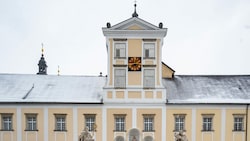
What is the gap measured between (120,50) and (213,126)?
9.71 metres

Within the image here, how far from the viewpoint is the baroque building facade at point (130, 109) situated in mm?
19344

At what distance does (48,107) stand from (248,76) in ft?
59.5

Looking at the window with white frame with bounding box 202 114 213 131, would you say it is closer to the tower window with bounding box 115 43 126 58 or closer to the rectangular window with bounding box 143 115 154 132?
the rectangular window with bounding box 143 115 154 132

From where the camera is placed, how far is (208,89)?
21141 mm

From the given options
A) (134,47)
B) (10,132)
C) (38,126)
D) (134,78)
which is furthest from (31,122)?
(134,47)

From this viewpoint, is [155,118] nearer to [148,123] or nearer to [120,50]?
[148,123]

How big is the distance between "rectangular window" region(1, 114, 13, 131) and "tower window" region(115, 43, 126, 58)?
9912mm

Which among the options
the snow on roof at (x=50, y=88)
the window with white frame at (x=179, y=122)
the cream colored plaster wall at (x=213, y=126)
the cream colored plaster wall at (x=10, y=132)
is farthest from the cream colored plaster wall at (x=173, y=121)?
the cream colored plaster wall at (x=10, y=132)

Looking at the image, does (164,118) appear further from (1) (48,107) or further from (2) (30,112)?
(2) (30,112)

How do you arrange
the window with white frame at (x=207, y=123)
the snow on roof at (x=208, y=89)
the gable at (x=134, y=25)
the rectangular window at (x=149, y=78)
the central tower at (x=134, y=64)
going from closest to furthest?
the gable at (x=134, y=25), the central tower at (x=134, y=64), the rectangular window at (x=149, y=78), the window with white frame at (x=207, y=123), the snow on roof at (x=208, y=89)

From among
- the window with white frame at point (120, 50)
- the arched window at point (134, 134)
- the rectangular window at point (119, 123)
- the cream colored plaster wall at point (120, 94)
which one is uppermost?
the window with white frame at point (120, 50)

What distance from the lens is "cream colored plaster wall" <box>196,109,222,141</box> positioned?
19.6 meters

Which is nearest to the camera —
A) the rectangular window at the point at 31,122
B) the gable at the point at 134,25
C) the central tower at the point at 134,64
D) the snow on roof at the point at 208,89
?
the gable at the point at 134,25

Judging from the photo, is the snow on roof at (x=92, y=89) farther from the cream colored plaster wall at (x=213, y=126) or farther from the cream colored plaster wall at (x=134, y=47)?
the cream colored plaster wall at (x=134, y=47)
